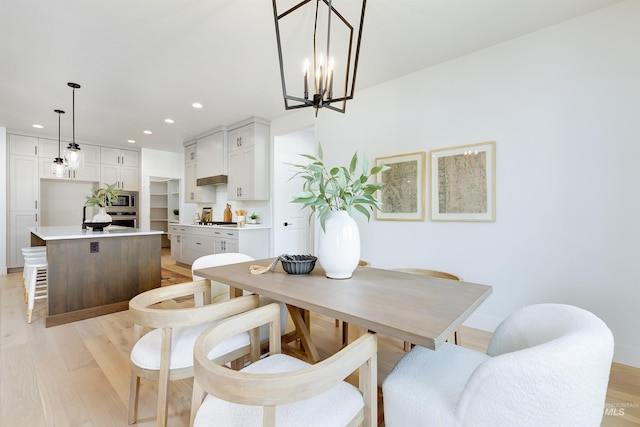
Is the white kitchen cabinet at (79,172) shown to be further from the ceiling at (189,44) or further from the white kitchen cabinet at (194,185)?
the white kitchen cabinet at (194,185)

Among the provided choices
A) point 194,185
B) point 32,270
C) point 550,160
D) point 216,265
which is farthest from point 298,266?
point 194,185

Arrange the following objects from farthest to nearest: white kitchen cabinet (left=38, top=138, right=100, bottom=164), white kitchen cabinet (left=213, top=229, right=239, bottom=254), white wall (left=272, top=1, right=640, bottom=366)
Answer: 1. white kitchen cabinet (left=38, top=138, right=100, bottom=164)
2. white kitchen cabinet (left=213, top=229, right=239, bottom=254)
3. white wall (left=272, top=1, right=640, bottom=366)

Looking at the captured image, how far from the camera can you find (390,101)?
3176mm

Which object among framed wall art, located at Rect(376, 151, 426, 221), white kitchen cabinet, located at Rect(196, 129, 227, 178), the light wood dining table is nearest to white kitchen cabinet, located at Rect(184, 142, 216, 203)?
white kitchen cabinet, located at Rect(196, 129, 227, 178)

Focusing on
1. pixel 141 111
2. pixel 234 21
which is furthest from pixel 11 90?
pixel 234 21

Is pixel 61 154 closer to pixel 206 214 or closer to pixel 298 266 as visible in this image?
pixel 206 214

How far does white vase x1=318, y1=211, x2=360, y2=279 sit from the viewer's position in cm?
142

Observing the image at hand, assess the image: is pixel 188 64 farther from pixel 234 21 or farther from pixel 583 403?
pixel 583 403

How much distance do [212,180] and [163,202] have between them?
3738 millimetres

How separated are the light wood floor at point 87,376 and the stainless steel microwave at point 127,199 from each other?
375 centimetres

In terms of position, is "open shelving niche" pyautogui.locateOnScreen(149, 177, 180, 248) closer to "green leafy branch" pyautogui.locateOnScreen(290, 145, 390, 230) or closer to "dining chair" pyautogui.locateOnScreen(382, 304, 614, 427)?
"green leafy branch" pyautogui.locateOnScreen(290, 145, 390, 230)

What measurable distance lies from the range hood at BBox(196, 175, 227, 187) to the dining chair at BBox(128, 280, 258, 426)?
3.72m

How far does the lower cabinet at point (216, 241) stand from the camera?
14.1 ft

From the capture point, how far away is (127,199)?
20.5 feet
